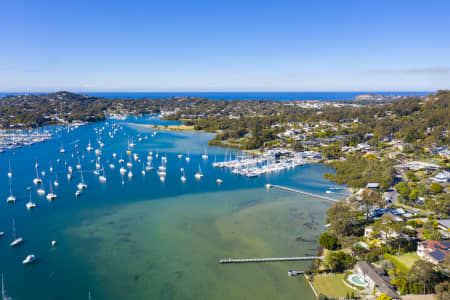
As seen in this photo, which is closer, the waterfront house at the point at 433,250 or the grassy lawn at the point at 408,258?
the waterfront house at the point at 433,250

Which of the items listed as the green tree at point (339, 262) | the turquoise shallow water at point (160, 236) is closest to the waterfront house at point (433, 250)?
the green tree at point (339, 262)

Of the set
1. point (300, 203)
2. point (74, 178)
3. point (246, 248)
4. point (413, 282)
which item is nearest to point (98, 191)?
point (74, 178)

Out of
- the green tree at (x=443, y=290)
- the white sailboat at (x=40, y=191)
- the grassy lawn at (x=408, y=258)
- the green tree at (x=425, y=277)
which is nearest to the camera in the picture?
the green tree at (x=443, y=290)

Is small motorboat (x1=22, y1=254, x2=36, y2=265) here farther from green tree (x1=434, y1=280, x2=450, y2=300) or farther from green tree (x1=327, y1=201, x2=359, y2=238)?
green tree (x1=434, y1=280, x2=450, y2=300)

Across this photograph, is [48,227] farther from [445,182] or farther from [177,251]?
[445,182]

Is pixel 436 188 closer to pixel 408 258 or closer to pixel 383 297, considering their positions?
pixel 408 258

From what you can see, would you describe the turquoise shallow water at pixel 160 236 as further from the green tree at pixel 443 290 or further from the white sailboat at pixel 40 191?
the green tree at pixel 443 290
